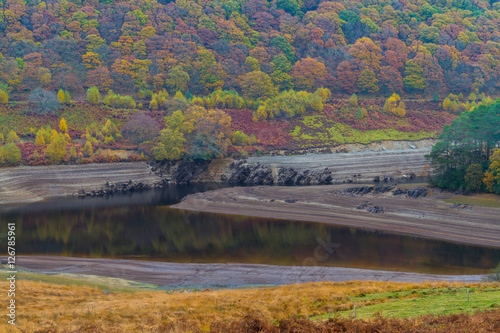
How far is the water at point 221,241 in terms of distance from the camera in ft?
119

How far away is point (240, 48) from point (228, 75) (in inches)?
469

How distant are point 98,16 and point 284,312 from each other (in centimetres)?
11079

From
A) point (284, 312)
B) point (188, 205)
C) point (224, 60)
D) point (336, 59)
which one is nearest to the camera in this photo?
point (284, 312)

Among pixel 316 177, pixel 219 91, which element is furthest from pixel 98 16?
pixel 316 177

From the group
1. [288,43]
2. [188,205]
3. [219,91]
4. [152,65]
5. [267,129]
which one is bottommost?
[188,205]

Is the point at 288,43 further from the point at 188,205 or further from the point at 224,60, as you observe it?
the point at 188,205

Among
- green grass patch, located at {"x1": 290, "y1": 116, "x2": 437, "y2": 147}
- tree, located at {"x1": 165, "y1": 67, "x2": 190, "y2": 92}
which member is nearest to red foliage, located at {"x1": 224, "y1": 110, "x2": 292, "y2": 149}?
green grass patch, located at {"x1": 290, "y1": 116, "x2": 437, "y2": 147}

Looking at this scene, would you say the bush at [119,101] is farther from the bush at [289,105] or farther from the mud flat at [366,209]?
the mud flat at [366,209]

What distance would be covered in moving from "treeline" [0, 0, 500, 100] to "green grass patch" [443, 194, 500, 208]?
55.4m

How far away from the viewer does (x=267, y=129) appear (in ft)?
297

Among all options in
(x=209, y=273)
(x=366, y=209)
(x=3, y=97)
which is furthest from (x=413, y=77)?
(x=209, y=273)

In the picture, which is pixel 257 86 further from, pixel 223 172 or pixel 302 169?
pixel 302 169

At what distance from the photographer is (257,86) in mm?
99250

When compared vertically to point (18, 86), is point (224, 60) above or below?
above
